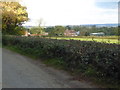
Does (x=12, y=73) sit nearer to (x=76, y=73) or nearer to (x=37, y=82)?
(x=37, y=82)

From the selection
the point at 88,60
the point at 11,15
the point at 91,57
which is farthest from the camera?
the point at 11,15

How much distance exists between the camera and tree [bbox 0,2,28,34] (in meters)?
27.0

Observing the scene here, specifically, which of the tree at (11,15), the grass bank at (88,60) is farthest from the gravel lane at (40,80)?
the tree at (11,15)

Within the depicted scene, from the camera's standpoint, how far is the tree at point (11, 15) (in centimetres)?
2697

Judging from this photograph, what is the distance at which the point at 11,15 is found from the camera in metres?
28.3

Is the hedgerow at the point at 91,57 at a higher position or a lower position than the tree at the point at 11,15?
lower

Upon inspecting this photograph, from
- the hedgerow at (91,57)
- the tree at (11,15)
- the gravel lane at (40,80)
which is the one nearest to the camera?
the hedgerow at (91,57)

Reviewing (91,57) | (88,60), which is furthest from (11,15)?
(91,57)

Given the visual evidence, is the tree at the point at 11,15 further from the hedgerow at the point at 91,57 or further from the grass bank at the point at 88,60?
the hedgerow at the point at 91,57

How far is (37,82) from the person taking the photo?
662cm

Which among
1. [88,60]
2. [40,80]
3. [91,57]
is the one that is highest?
[91,57]

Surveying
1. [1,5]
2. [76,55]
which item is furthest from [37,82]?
[1,5]

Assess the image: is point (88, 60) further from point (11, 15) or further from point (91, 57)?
point (11, 15)

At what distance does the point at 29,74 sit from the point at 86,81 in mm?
2380
